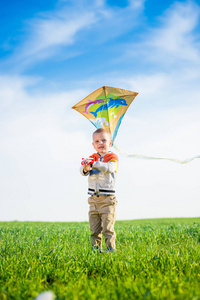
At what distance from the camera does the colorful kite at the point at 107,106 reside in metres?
5.95

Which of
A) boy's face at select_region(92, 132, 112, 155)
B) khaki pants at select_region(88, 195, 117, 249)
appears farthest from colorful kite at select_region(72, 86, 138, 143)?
khaki pants at select_region(88, 195, 117, 249)

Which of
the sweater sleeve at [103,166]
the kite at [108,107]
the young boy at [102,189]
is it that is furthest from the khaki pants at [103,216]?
the kite at [108,107]

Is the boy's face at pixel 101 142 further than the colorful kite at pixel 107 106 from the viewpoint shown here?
No

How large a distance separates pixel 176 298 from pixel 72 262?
1.85m

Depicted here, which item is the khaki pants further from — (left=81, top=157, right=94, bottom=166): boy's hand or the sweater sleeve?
(left=81, top=157, right=94, bottom=166): boy's hand

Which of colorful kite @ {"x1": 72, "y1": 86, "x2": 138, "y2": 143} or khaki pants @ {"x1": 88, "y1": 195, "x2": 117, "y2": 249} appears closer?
khaki pants @ {"x1": 88, "y1": 195, "x2": 117, "y2": 249}

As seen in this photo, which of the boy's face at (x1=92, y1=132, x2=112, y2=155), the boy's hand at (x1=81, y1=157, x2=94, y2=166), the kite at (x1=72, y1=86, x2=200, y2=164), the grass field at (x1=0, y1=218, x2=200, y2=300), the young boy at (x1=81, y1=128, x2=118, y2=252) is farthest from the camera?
the kite at (x1=72, y1=86, x2=200, y2=164)

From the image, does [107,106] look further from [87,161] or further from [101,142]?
[87,161]

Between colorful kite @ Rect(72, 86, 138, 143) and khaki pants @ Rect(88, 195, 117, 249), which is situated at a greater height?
colorful kite @ Rect(72, 86, 138, 143)

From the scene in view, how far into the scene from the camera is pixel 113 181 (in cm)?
543

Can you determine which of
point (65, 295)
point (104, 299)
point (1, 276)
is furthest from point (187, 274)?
point (1, 276)

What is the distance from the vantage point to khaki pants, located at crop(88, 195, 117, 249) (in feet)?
17.4

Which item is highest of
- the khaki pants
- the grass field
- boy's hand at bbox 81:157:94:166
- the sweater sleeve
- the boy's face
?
the boy's face

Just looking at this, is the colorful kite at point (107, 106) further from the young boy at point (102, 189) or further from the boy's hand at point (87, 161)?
the boy's hand at point (87, 161)
